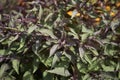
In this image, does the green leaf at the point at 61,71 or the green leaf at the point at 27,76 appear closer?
the green leaf at the point at 61,71

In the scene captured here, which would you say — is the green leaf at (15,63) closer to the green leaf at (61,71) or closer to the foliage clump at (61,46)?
the foliage clump at (61,46)

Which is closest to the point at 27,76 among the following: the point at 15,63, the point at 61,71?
the point at 15,63

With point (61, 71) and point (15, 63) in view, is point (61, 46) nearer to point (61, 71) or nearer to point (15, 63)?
point (61, 71)

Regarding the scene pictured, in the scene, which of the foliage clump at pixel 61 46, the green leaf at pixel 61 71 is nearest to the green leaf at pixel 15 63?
the foliage clump at pixel 61 46

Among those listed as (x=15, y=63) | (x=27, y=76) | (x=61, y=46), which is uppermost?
(x=61, y=46)

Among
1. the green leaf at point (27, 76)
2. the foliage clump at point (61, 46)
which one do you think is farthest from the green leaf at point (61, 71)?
the green leaf at point (27, 76)

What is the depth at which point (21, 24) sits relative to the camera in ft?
7.50

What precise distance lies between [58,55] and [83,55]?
0.56 feet

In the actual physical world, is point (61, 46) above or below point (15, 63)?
above

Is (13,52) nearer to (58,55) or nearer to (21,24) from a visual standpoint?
(21,24)

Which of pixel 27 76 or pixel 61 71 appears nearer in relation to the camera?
→ pixel 61 71

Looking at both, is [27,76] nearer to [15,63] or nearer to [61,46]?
[15,63]

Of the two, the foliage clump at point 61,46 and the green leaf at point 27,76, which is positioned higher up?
the foliage clump at point 61,46

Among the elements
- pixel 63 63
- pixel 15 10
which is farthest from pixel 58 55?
pixel 15 10
